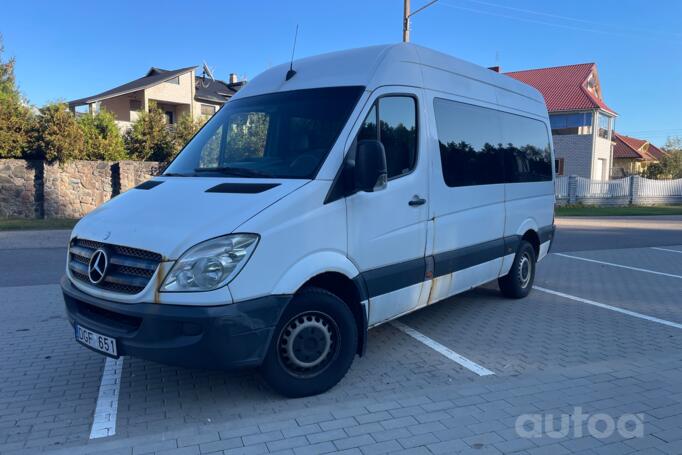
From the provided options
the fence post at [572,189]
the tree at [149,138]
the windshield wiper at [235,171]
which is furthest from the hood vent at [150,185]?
the fence post at [572,189]

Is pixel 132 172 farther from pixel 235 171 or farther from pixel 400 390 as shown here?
pixel 400 390

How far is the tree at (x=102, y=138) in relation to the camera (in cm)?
2016

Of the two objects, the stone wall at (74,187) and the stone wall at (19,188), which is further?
the stone wall at (74,187)

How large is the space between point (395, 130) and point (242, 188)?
5.10 ft

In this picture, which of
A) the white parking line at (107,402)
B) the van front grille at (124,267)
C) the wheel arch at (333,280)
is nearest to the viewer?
the van front grille at (124,267)

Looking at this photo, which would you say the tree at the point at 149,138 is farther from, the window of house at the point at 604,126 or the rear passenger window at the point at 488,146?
the window of house at the point at 604,126

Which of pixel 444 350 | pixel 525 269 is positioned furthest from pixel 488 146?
pixel 444 350

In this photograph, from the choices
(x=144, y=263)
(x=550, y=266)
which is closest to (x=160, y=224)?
(x=144, y=263)

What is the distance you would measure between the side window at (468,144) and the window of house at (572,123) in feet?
112

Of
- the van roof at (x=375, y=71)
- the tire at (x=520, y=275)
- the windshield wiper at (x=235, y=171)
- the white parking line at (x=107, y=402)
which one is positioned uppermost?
the van roof at (x=375, y=71)

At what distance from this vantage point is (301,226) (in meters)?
3.78

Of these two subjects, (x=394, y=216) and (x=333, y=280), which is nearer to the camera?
(x=333, y=280)

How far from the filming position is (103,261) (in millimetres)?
3729

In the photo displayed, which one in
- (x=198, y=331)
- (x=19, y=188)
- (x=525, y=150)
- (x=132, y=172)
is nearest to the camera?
(x=198, y=331)
